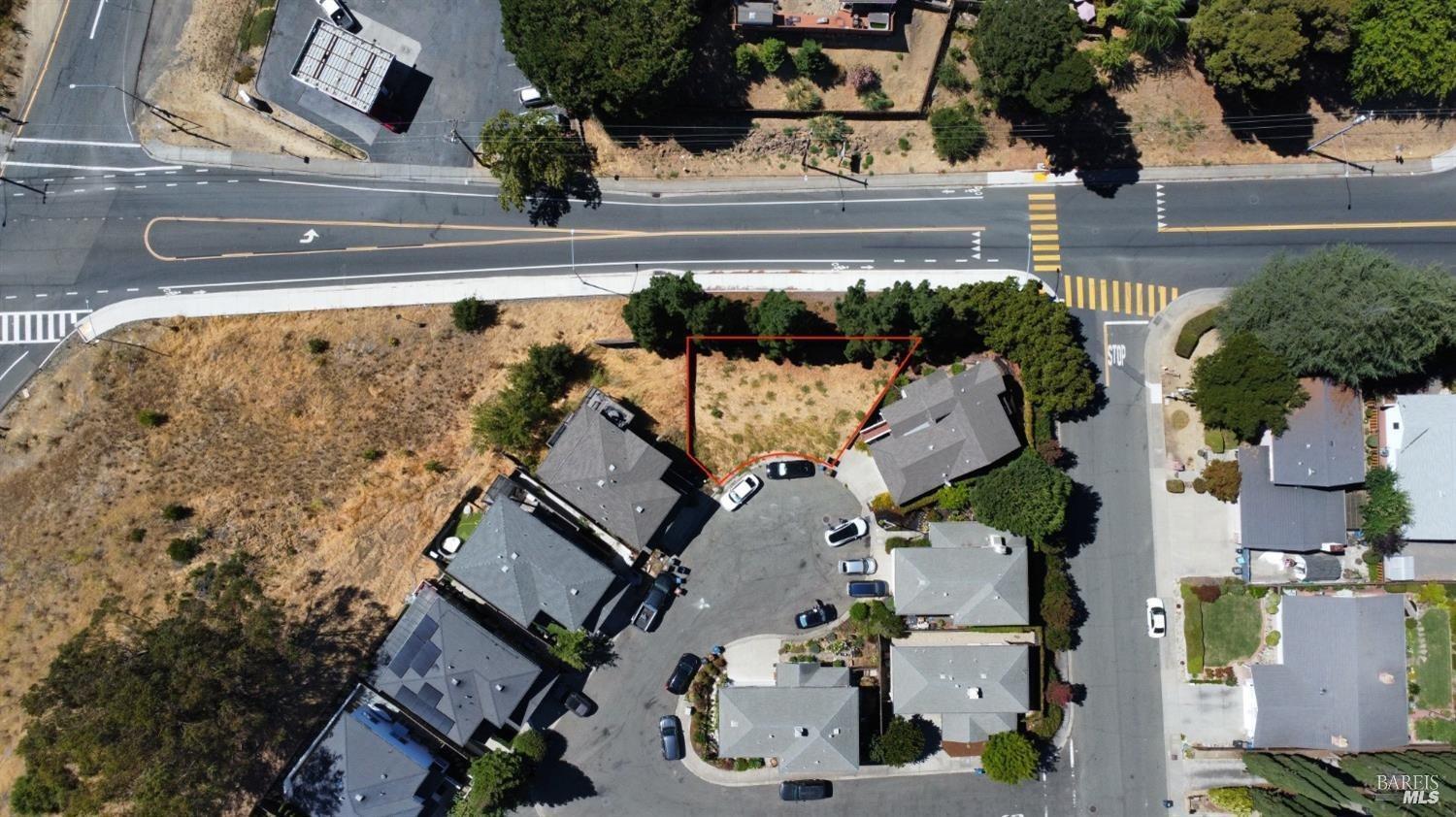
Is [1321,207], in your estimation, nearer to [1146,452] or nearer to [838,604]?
[1146,452]

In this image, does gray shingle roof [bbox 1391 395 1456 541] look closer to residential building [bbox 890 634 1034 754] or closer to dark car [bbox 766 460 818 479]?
residential building [bbox 890 634 1034 754]

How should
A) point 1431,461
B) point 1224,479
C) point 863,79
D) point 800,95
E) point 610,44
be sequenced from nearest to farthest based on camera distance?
1. point 610,44
2. point 1431,461
3. point 1224,479
4. point 863,79
5. point 800,95

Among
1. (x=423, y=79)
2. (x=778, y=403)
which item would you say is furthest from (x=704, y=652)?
(x=423, y=79)

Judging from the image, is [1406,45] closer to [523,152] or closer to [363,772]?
[523,152]

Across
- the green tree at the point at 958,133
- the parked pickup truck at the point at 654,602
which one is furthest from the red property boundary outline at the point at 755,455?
the green tree at the point at 958,133

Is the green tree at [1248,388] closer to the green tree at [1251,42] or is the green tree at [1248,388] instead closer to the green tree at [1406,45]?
the green tree at [1251,42]

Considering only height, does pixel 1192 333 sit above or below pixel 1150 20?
below

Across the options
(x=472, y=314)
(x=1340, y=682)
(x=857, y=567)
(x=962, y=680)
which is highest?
(x=472, y=314)
